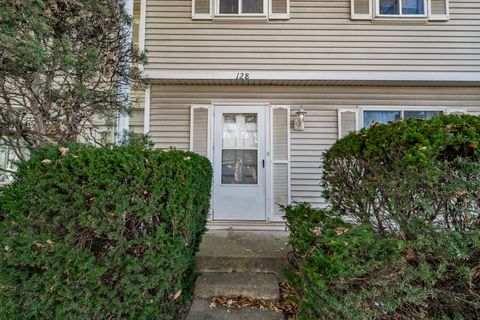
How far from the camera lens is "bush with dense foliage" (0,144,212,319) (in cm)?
158

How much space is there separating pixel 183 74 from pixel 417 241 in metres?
3.96

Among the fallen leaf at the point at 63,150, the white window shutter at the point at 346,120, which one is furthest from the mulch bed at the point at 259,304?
the white window shutter at the point at 346,120

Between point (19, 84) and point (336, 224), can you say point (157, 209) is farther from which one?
point (19, 84)

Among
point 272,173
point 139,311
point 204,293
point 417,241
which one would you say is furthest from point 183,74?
point 417,241

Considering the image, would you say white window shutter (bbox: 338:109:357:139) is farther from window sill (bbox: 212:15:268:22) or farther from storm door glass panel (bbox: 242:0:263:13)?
storm door glass panel (bbox: 242:0:263:13)

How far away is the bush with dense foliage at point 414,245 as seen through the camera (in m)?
1.50

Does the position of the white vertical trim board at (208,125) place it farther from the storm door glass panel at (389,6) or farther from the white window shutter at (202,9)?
the storm door glass panel at (389,6)

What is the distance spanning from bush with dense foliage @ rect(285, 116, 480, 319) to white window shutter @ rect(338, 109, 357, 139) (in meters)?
2.81

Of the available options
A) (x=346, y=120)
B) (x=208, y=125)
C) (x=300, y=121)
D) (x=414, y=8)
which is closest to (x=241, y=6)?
(x=208, y=125)

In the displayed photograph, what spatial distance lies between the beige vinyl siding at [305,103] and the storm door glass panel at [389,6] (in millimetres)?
1345

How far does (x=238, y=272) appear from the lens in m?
2.83

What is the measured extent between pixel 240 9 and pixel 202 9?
2.17 feet

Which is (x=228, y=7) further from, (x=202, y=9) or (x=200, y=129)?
(x=200, y=129)

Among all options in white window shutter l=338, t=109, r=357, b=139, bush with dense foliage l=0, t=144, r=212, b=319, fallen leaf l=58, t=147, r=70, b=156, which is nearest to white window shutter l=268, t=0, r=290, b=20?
white window shutter l=338, t=109, r=357, b=139
